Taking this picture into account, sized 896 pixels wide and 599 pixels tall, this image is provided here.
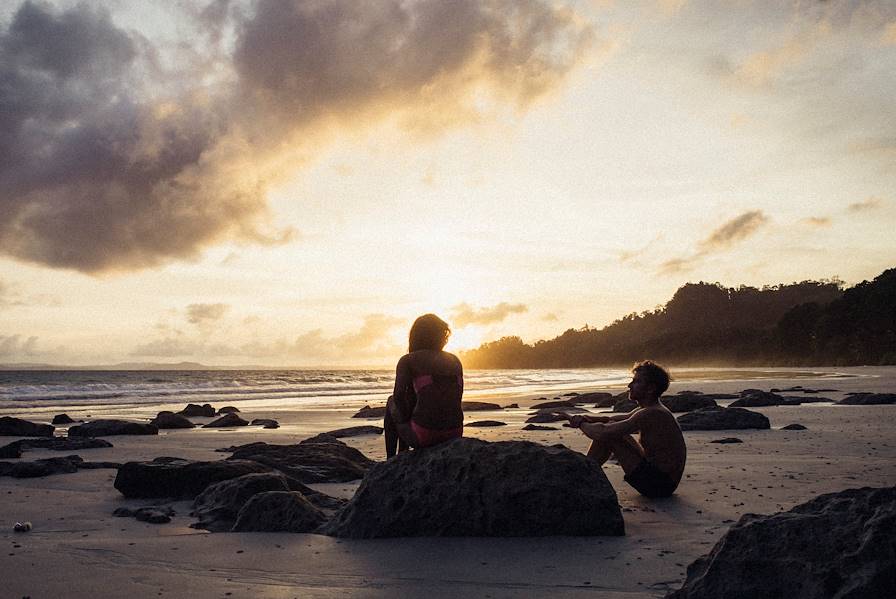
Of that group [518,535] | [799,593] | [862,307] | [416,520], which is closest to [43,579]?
[416,520]

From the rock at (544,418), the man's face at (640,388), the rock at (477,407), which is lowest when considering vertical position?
the rock at (477,407)

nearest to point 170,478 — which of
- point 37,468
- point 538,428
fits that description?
point 37,468

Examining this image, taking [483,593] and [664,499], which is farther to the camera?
[664,499]

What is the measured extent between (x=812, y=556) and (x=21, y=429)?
56.4ft

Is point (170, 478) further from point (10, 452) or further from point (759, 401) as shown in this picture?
point (759, 401)

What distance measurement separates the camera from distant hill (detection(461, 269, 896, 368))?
66.8m

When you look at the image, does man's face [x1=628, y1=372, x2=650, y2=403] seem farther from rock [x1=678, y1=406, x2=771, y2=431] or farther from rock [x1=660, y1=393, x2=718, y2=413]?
rock [x1=660, y1=393, x2=718, y2=413]

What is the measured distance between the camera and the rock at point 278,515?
607cm

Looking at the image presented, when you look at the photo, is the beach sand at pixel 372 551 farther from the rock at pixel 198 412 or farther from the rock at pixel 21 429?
the rock at pixel 198 412

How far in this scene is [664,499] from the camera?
7.13 metres

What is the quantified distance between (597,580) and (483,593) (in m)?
0.75

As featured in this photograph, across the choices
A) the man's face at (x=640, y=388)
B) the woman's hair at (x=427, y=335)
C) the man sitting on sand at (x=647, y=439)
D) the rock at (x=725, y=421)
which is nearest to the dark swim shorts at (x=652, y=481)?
the man sitting on sand at (x=647, y=439)

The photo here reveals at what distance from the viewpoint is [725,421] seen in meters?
13.7

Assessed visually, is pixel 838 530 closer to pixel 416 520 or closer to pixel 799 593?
pixel 799 593
